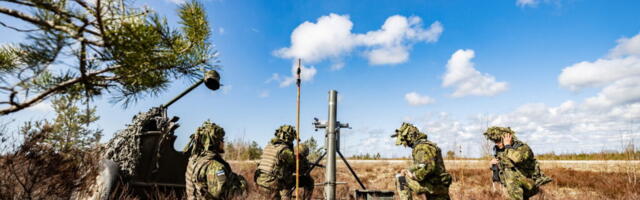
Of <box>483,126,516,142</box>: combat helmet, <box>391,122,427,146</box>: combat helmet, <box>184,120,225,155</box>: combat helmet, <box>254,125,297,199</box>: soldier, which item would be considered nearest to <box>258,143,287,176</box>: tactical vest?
<box>254,125,297,199</box>: soldier

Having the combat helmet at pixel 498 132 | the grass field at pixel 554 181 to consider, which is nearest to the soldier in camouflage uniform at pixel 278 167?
the grass field at pixel 554 181

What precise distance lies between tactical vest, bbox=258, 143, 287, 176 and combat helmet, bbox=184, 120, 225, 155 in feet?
5.90

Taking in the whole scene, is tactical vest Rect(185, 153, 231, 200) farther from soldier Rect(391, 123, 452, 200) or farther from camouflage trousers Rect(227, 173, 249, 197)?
soldier Rect(391, 123, 452, 200)

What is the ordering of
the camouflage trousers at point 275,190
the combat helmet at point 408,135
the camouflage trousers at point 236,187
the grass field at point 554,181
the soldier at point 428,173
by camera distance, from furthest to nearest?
the grass field at point 554,181 < the camouflage trousers at point 275,190 < the combat helmet at point 408,135 < the soldier at point 428,173 < the camouflage trousers at point 236,187

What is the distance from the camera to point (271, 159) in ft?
21.9

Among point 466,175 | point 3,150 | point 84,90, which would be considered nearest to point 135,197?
point 3,150

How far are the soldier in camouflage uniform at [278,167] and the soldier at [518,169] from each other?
3952 mm

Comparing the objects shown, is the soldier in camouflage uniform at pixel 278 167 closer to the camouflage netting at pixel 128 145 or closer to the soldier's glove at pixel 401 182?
the soldier's glove at pixel 401 182

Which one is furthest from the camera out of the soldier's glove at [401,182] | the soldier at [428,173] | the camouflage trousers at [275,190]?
the camouflage trousers at [275,190]

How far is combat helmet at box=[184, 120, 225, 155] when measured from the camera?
4816mm

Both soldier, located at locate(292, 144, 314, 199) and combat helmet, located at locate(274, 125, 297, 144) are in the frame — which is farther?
soldier, located at locate(292, 144, 314, 199)

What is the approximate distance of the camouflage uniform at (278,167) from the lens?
21.7 feet

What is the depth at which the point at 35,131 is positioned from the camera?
3.92m

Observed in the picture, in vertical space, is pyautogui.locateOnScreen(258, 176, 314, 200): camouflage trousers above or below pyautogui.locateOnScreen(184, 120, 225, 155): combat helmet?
below
